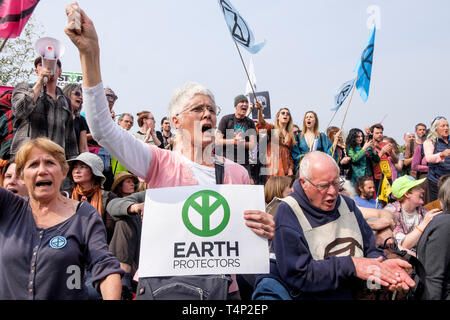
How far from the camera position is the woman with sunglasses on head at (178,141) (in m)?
2.11

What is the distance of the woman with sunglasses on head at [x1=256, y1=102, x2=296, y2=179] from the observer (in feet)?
25.3

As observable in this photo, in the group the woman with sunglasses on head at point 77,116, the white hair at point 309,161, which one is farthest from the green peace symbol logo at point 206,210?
the woman with sunglasses on head at point 77,116

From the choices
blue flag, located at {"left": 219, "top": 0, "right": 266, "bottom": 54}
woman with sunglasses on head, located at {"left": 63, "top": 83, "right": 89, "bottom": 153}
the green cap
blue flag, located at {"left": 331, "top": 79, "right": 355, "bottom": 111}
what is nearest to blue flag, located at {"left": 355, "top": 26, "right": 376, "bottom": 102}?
blue flag, located at {"left": 331, "top": 79, "right": 355, "bottom": 111}

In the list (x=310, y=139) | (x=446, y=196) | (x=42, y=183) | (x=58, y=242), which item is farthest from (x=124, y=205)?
(x=310, y=139)

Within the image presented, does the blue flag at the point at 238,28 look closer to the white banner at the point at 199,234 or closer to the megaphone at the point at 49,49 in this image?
the megaphone at the point at 49,49

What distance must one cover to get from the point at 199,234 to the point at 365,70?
651cm

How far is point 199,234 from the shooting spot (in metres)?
2.35

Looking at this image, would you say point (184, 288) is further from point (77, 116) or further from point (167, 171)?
point (77, 116)

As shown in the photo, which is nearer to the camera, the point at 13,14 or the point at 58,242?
the point at 58,242

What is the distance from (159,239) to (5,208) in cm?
88

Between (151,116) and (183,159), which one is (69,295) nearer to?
(183,159)

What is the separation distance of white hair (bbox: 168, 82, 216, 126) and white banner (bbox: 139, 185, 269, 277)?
0.54m

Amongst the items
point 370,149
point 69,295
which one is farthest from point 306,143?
point 69,295

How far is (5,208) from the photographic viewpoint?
8.20 feet
